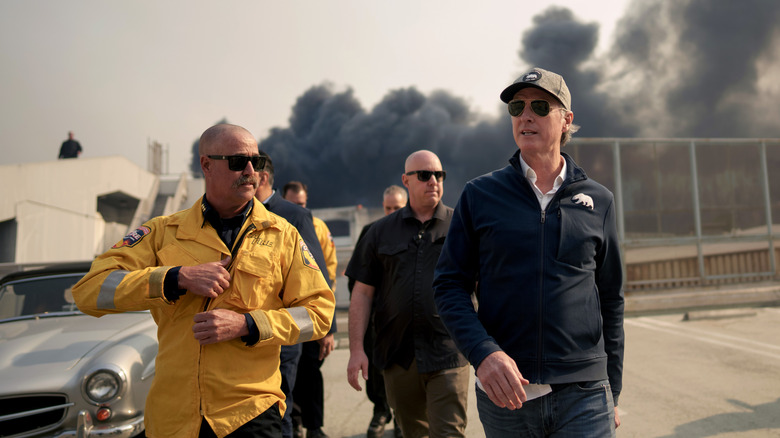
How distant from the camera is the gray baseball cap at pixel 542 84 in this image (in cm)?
162

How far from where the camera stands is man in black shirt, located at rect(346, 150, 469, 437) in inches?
102

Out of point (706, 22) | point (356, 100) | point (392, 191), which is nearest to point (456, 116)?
point (356, 100)

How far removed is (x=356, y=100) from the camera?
173 ft

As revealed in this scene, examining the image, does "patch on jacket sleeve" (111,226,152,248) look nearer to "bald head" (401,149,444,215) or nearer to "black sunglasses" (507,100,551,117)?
"black sunglasses" (507,100,551,117)

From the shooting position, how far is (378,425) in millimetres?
3734

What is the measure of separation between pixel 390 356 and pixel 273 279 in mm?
1058

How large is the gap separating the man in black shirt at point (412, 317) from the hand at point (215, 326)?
3.19 feet

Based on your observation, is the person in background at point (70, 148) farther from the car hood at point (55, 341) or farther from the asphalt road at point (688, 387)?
the car hood at point (55, 341)

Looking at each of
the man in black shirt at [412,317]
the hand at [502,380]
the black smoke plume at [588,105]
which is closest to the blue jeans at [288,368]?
the man in black shirt at [412,317]

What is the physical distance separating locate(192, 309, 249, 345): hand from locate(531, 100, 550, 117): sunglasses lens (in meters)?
1.21

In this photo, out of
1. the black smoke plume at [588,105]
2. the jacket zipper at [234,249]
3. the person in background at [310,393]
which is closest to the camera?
the jacket zipper at [234,249]

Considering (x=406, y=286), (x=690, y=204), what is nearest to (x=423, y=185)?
(x=406, y=286)

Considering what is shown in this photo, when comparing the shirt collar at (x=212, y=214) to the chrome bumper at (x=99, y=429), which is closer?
the shirt collar at (x=212, y=214)

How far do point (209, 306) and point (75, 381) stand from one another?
5.51 feet
